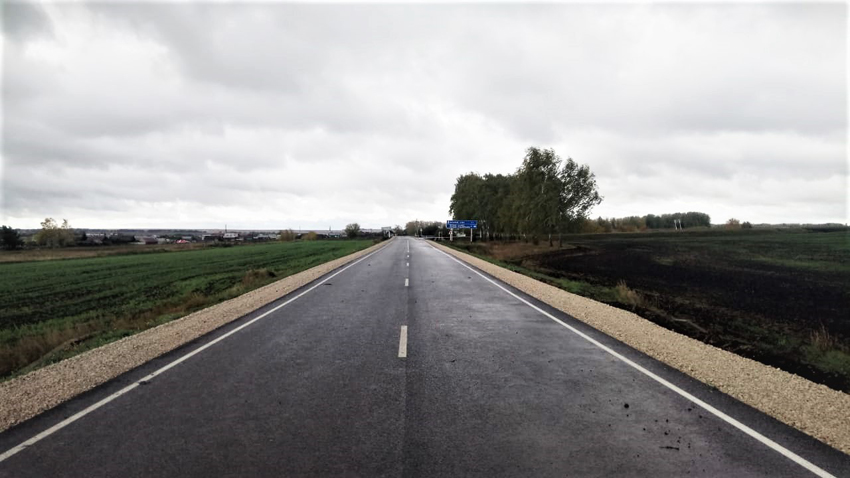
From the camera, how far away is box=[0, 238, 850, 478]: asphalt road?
366 centimetres

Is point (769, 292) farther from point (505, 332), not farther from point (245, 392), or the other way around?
point (245, 392)

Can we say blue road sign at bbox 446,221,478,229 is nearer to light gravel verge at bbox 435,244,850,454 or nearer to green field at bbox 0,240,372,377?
green field at bbox 0,240,372,377

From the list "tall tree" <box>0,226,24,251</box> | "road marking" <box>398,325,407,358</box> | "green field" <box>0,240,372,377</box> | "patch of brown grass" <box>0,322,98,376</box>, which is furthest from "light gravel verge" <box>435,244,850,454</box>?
"tall tree" <box>0,226,24,251</box>

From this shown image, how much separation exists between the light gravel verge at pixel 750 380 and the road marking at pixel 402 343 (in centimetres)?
444

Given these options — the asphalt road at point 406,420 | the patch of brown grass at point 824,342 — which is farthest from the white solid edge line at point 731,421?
the patch of brown grass at point 824,342

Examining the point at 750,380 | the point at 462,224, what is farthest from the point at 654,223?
the point at 750,380

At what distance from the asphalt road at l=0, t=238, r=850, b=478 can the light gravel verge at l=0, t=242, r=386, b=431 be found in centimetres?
30

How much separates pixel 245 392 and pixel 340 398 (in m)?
1.37

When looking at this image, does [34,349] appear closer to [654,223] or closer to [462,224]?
[462,224]

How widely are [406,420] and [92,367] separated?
5.68 metres

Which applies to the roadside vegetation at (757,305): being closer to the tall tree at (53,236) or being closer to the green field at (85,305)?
the green field at (85,305)

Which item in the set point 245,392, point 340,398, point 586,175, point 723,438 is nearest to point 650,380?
point 723,438

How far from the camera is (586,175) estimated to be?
55.9 m

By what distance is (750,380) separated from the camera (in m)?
5.93
